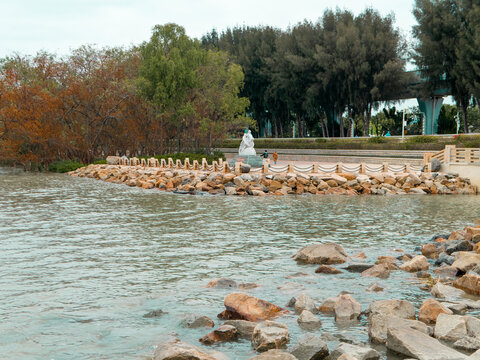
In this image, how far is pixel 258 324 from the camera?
698 centimetres

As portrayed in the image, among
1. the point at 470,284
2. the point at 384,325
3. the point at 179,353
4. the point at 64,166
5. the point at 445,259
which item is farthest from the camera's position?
the point at 64,166

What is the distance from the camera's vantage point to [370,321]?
722cm

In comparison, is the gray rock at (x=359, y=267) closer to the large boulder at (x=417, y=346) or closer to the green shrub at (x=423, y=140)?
the large boulder at (x=417, y=346)

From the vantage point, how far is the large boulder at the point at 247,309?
25.1 feet

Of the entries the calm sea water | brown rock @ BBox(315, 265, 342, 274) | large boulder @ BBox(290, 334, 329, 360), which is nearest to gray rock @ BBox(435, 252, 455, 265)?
the calm sea water

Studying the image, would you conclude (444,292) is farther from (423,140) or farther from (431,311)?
(423,140)

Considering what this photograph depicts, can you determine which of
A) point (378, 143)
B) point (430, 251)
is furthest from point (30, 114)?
point (430, 251)

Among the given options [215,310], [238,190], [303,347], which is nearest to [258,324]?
[303,347]

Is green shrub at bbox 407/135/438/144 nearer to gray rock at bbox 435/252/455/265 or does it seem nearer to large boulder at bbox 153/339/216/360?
gray rock at bbox 435/252/455/265

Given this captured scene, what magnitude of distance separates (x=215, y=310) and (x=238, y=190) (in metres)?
18.0

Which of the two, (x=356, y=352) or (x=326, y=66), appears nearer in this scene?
(x=356, y=352)

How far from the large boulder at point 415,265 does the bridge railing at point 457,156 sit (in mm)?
19285

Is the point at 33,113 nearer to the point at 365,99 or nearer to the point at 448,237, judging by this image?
the point at 365,99

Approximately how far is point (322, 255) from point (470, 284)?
3.19 m
